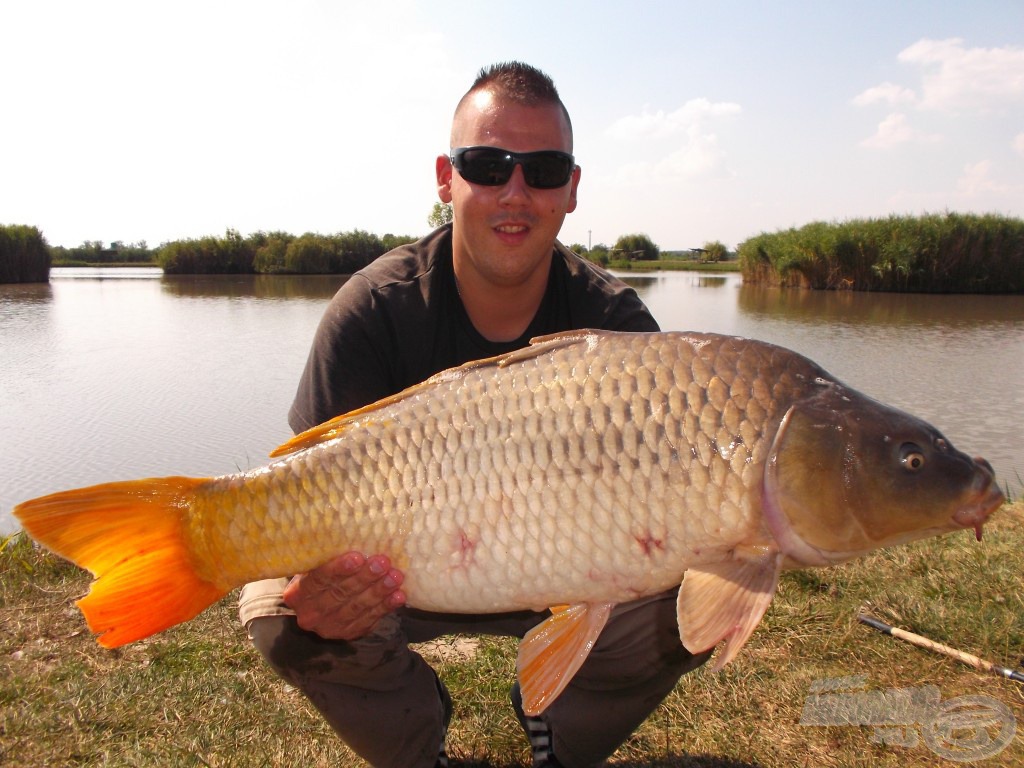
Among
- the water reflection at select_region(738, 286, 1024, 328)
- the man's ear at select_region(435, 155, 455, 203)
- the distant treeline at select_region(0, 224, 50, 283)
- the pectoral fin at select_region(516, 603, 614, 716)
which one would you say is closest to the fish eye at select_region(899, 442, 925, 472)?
the pectoral fin at select_region(516, 603, 614, 716)

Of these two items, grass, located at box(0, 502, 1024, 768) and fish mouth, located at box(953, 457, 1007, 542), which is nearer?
fish mouth, located at box(953, 457, 1007, 542)

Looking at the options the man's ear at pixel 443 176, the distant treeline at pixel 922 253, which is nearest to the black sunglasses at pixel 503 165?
the man's ear at pixel 443 176

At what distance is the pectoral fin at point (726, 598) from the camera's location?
3.85 ft

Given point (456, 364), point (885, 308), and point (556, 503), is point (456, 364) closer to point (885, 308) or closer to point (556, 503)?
point (556, 503)

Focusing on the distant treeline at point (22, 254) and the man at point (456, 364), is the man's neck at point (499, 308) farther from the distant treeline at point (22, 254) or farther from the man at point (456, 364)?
the distant treeline at point (22, 254)

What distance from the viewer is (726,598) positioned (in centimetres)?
119

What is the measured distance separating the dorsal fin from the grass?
2.34 feet

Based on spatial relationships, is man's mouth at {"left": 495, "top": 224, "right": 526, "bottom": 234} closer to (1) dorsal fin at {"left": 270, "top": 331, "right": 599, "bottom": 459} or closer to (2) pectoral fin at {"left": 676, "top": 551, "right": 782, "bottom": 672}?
(1) dorsal fin at {"left": 270, "top": 331, "right": 599, "bottom": 459}

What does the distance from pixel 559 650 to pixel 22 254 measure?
25.5 meters

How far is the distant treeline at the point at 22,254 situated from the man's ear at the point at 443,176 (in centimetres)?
2380

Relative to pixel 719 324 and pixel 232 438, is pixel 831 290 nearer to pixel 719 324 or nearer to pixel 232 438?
A: pixel 719 324

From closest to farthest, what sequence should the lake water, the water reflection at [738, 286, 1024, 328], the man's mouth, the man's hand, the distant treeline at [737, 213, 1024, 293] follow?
the man's hand < the man's mouth < the lake water < the water reflection at [738, 286, 1024, 328] < the distant treeline at [737, 213, 1024, 293]

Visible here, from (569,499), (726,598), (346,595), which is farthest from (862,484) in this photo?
(346,595)

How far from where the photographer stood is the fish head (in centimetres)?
118
